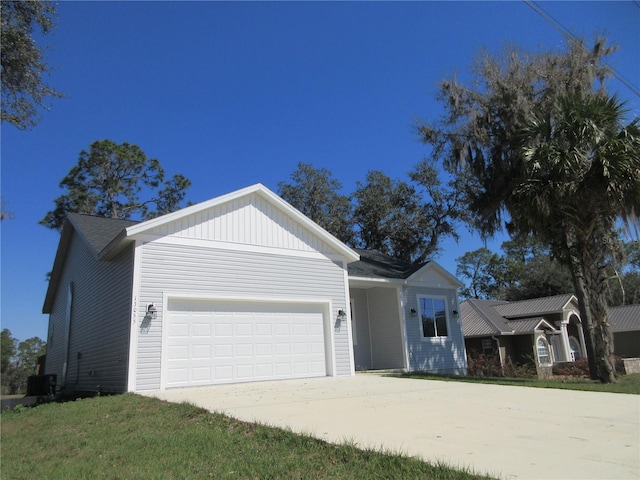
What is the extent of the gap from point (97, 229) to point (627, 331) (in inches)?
1283

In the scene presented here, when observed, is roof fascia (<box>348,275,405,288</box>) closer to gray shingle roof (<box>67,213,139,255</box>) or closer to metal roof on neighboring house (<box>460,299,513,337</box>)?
gray shingle roof (<box>67,213,139,255</box>)

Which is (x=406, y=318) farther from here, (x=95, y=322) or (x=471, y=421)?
(x=471, y=421)

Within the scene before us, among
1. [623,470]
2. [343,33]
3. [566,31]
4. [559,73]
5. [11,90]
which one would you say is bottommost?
[623,470]

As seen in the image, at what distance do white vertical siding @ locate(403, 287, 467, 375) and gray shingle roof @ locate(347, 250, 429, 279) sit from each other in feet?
2.46

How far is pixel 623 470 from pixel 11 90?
1317 cm

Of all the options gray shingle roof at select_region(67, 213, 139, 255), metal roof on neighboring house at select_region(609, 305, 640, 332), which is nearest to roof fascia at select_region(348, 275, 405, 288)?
gray shingle roof at select_region(67, 213, 139, 255)

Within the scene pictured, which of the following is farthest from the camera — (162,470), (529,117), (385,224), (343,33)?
(385,224)

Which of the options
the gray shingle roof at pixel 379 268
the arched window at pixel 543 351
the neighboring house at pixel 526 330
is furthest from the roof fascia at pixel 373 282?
the arched window at pixel 543 351

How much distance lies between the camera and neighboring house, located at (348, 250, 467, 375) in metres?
16.6

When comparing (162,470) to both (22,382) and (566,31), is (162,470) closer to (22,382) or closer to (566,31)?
(566,31)

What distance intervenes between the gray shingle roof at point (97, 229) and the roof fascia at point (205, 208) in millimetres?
1154

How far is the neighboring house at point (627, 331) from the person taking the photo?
30344 millimetres

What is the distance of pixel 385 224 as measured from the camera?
33.2 m

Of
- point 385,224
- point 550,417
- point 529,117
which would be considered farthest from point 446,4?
point 385,224
